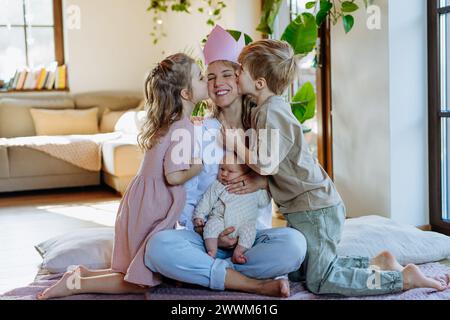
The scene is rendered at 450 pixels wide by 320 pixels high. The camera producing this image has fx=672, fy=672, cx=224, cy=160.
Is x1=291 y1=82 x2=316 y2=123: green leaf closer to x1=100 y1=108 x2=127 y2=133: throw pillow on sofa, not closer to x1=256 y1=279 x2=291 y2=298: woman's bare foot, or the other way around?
x1=256 y1=279 x2=291 y2=298: woman's bare foot

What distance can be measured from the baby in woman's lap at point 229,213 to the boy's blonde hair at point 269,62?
300mm

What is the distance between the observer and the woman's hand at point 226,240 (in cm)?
227

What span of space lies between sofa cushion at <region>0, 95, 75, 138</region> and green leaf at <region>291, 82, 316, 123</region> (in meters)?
3.28

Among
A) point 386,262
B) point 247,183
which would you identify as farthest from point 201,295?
point 386,262

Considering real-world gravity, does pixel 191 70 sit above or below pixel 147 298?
above

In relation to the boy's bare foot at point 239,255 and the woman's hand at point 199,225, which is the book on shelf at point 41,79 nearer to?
the woman's hand at point 199,225

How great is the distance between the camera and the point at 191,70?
2314mm

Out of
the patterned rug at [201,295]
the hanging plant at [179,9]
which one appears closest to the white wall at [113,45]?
the hanging plant at [179,9]

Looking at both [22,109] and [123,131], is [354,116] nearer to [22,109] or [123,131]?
[123,131]

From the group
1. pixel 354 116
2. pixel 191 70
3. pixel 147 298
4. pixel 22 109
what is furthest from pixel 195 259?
pixel 22 109

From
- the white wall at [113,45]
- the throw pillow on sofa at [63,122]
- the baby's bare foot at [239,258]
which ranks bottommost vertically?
the baby's bare foot at [239,258]

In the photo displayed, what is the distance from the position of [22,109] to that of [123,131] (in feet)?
3.31

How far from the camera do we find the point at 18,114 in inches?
239

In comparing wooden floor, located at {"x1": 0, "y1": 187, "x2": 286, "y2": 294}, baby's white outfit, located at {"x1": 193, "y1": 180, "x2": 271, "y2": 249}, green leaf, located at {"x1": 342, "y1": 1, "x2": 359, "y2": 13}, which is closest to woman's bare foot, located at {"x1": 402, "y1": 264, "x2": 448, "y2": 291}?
baby's white outfit, located at {"x1": 193, "y1": 180, "x2": 271, "y2": 249}
